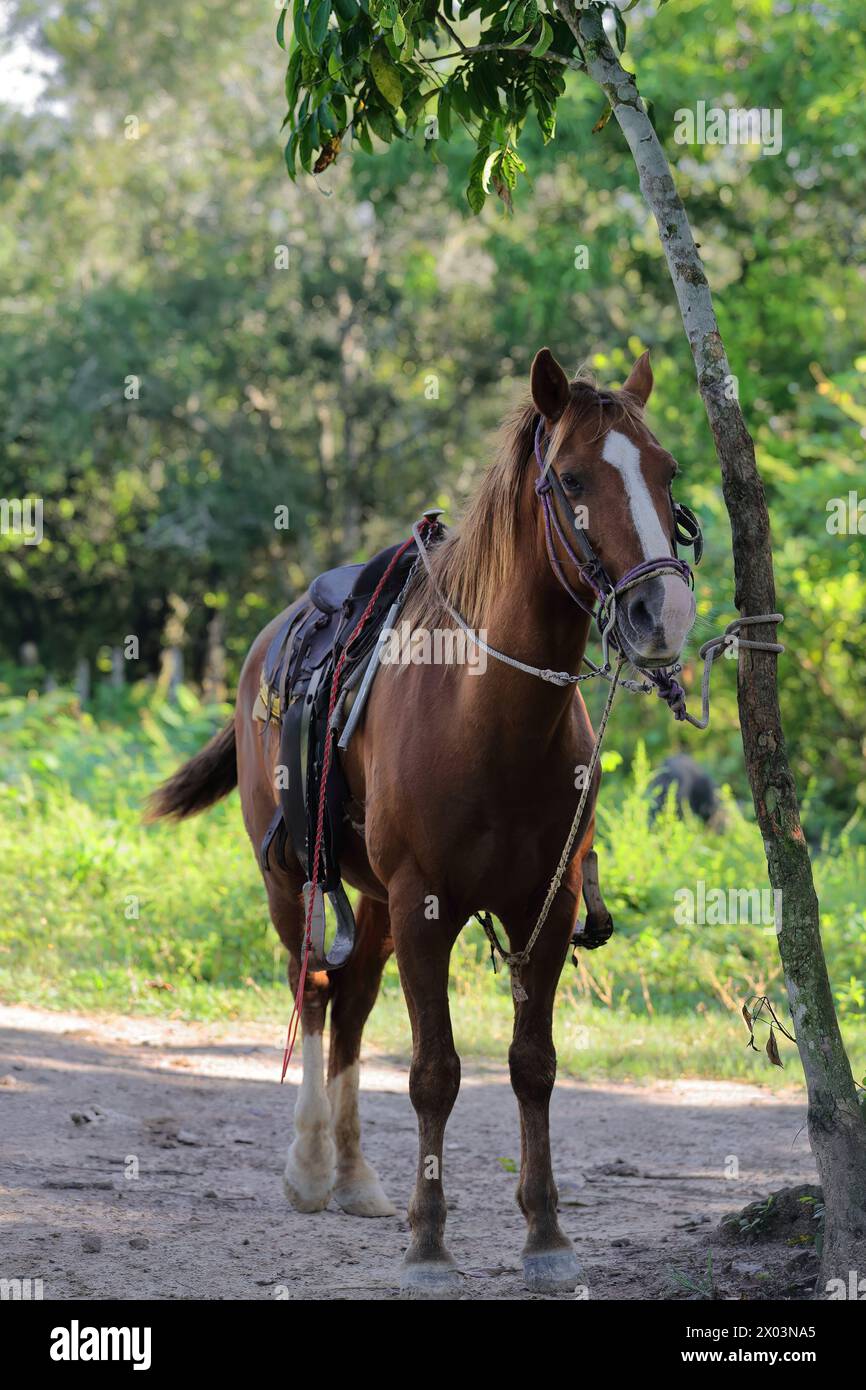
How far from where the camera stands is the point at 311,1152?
5.24 meters

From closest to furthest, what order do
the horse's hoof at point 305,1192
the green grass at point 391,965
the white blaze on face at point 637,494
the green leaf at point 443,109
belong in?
the white blaze on face at point 637,494 → the green leaf at point 443,109 → the horse's hoof at point 305,1192 → the green grass at point 391,965

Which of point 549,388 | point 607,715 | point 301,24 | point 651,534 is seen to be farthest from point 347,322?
point 651,534

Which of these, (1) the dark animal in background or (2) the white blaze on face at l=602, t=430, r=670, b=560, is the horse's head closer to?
(2) the white blaze on face at l=602, t=430, r=670, b=560

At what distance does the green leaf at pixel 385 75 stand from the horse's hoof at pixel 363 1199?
12.3 feet

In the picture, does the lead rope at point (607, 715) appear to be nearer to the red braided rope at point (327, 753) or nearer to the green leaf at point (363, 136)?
the red braided rope at point (327, 753)

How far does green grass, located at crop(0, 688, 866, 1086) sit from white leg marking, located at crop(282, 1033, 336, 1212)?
7.76ft

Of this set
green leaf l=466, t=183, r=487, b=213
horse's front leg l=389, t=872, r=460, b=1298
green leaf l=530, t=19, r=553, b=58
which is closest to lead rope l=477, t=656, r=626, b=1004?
horse's front leg l=389, t=872, r=460, b=1298

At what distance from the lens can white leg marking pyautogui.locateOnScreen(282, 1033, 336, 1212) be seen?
17.1 ft

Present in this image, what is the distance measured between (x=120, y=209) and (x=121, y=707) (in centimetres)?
896

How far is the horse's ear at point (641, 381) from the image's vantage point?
4.04 metres

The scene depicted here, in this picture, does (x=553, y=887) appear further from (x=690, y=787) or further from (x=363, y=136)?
(x=690, y=787)

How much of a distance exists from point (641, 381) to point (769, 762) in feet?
3.72

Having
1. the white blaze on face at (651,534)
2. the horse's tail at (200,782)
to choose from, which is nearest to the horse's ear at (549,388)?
the white blaze on face at (651,534)

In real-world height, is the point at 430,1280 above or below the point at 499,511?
below
